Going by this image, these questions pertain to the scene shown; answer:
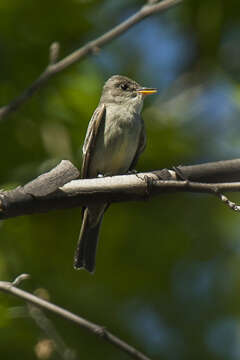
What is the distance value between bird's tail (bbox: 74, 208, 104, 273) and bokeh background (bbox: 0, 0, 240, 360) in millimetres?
98

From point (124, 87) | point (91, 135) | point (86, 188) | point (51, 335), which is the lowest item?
point (51, 335)

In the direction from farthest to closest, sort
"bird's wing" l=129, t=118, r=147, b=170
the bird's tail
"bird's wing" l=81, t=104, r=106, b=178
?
1. "bird's wing" l=129, t=118, r=147, b=170
2. "bird's wing" l=81, t=104, r=106, b=178
3. the bird's tail

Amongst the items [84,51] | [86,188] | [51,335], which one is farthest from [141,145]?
[86,188]

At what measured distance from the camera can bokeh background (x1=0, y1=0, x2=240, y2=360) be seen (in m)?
4.82

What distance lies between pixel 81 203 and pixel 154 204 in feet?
6.94

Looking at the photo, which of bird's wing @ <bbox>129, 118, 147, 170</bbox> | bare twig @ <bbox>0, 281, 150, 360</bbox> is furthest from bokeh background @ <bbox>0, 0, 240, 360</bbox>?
bare twig @ <bbox>0, 281, 150, 360</bbox>

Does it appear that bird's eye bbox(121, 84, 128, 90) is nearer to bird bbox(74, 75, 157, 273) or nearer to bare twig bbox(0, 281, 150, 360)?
bird bbox(74, 75, 157, 273)

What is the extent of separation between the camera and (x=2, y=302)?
3.74 m

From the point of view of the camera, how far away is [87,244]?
4.70 m

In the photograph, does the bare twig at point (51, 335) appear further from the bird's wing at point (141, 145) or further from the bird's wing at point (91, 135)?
the bird's wing at point (141, 145)

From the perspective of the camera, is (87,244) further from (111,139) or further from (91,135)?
(111,139)

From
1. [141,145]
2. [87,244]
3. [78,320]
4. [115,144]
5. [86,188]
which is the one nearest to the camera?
[78,320]

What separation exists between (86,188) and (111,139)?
222 centimetres

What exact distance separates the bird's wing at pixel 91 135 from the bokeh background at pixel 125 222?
74 mm
